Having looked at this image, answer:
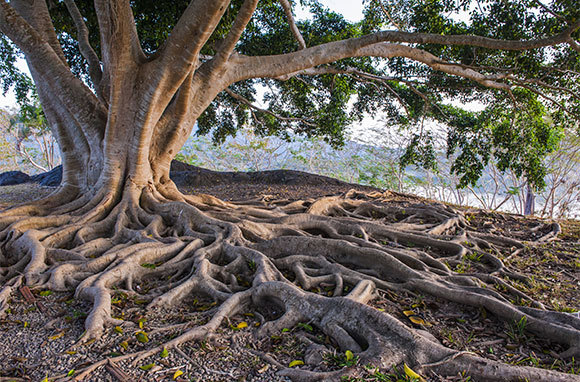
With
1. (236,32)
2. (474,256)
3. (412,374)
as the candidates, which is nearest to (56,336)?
(412,374)

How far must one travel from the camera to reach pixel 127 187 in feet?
17.5

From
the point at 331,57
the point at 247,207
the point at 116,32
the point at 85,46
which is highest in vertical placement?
the point at 331,57

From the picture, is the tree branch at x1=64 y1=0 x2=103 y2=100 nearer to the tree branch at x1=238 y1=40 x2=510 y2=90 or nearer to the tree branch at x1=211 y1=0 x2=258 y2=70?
the tree branch at x1=211 y1=0 x2=258 y2=70

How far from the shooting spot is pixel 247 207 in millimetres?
6047

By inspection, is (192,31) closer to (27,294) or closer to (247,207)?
(247,207)

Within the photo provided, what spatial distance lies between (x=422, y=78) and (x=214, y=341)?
8.46m

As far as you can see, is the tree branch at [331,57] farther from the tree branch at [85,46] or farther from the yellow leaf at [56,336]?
the yellow leaf at [56,336]

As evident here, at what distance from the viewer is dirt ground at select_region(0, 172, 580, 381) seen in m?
2.13

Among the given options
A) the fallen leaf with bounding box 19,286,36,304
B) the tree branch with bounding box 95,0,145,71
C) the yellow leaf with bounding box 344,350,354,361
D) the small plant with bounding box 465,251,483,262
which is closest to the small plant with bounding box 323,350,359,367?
the yellow leaf with bounding box 344,350,354,361

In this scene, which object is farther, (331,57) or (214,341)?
(331,57)

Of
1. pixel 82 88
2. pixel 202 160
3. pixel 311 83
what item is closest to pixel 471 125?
pixel 311 83

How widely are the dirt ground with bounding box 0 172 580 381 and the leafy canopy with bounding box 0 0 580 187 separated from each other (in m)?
4.30

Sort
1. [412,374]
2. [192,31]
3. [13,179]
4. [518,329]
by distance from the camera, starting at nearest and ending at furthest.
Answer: [412,374] < [518,329] < [192,31] < [13,179]

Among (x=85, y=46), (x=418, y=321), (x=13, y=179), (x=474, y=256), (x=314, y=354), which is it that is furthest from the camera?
(x=13, y=179)
